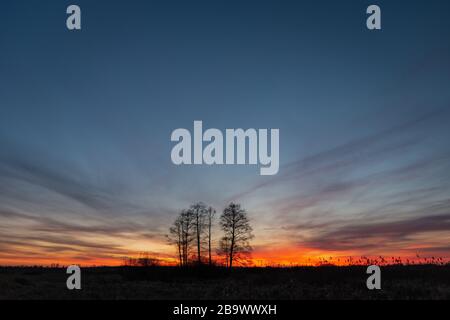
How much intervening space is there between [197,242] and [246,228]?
7.95m

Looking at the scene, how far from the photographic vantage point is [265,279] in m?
30.0

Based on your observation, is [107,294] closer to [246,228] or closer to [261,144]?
[261,144]
